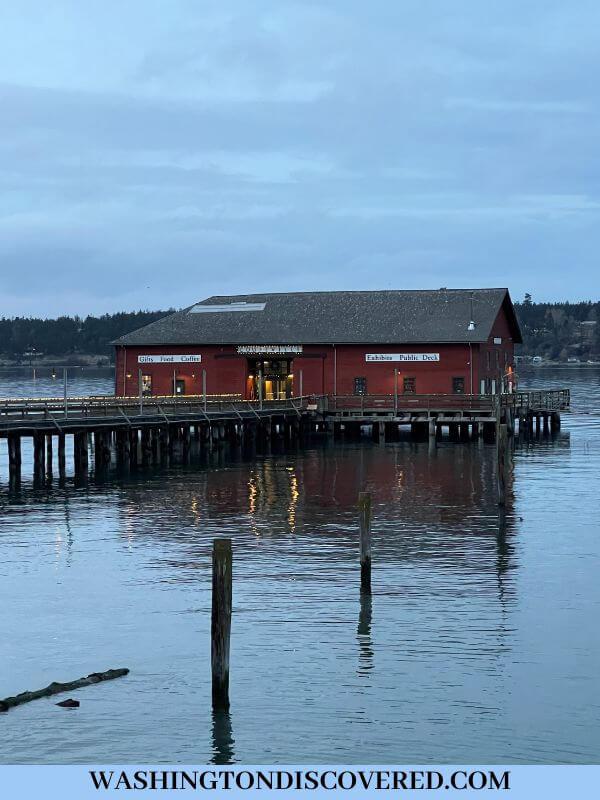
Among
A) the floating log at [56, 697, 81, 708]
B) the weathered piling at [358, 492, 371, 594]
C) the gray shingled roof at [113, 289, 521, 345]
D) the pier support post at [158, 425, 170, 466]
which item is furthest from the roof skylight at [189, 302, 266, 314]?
the floating log at [56, 697, 81, 708]

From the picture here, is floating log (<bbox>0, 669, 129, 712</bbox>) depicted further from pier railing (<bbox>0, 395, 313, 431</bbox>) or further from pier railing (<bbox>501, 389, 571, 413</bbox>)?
pier railing (<bbox>501, 389, 571, 413</bbox>)

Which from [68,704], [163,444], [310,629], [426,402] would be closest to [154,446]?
[163,444]

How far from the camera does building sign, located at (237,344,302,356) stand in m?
82.0

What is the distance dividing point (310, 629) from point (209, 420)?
136 ft

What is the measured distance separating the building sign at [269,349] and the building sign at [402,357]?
487 cm

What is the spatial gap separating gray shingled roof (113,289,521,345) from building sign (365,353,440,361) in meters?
0.91

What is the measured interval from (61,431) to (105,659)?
3232 centimetres

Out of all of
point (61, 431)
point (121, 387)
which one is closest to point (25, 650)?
point (61, 431)

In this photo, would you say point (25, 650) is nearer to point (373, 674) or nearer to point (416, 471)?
point (373, 674)

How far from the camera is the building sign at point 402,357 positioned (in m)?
78.9

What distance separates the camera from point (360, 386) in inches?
3162

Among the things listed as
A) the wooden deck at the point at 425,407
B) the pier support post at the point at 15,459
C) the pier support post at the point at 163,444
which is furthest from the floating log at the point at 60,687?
the wooden deck at the point at 425,407

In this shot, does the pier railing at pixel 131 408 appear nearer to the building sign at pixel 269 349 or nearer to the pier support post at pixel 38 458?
the pier support post at pixel 38 458

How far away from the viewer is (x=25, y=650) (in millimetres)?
23984
